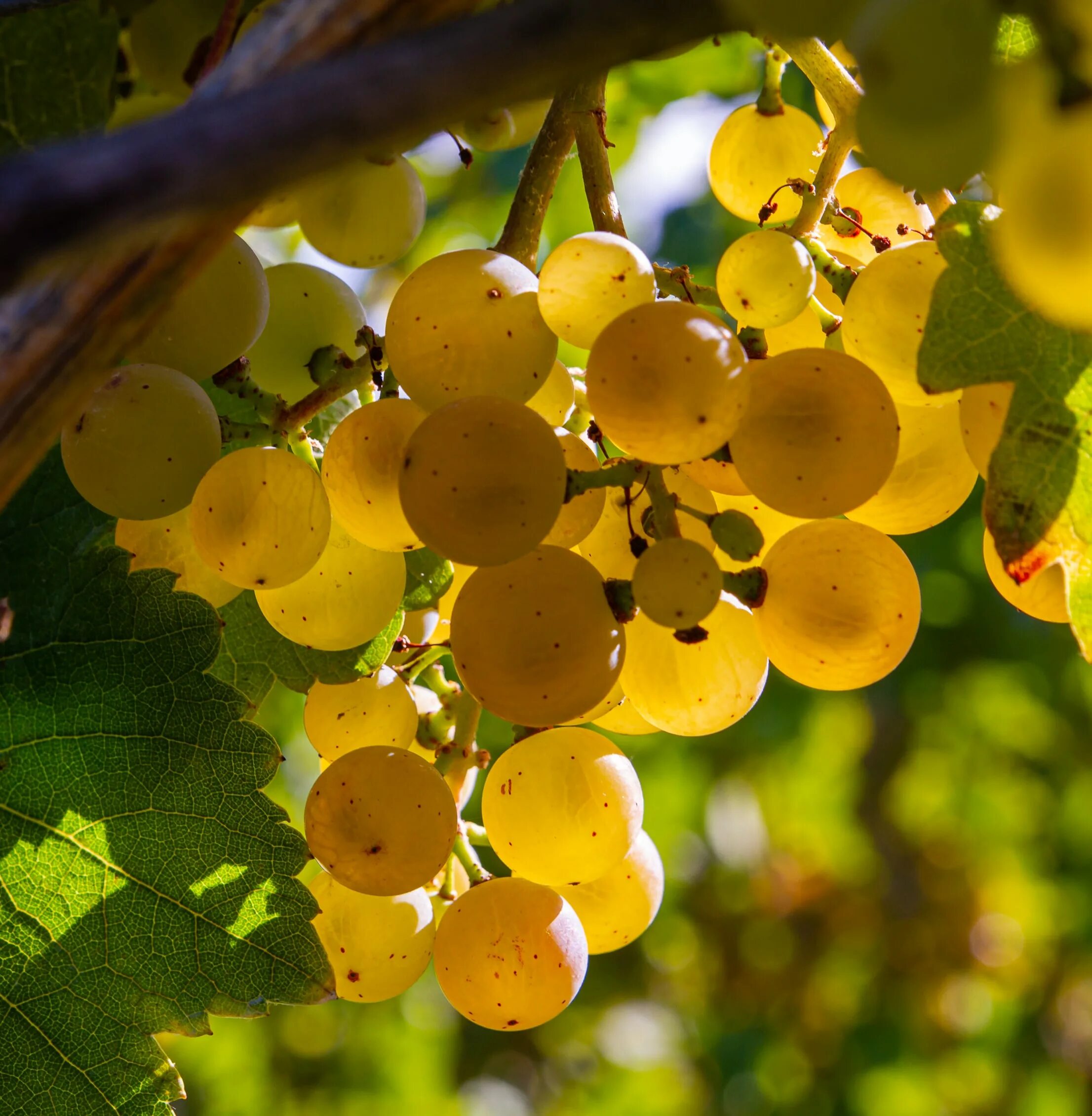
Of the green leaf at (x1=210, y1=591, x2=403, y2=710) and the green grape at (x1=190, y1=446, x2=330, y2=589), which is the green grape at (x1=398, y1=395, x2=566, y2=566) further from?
the green leaf at (x1=210, y1=591, x2=403, y2=710)

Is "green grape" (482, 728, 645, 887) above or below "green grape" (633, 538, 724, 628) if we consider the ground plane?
below

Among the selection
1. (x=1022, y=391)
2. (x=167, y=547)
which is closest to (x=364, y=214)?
(x=167, y=547)

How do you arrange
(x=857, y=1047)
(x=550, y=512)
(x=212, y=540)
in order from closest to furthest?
1. (x=550, y=512)
2. (x=212, y=540)
3. (x=857, y=1047)

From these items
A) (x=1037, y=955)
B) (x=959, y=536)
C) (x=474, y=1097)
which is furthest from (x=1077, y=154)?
(x=1037, y=955)

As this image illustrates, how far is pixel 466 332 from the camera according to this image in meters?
0.72

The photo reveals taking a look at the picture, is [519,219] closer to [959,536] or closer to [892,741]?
[959,536]

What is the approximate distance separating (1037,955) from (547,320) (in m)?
4.06

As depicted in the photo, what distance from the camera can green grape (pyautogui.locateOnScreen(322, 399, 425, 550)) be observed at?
0.75 m

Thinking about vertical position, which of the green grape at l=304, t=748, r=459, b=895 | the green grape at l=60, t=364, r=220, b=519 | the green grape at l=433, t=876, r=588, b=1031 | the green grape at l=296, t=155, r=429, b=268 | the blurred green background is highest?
the green grape at l=60, t=364, r=220, b=519

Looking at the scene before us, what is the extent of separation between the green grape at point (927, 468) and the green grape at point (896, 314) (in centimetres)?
3

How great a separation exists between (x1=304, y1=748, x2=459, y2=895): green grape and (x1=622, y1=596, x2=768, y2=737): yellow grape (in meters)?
0.17

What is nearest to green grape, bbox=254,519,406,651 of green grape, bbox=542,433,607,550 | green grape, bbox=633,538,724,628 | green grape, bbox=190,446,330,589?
green grape, bbox=190,446,330,589

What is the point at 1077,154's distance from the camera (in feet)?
1.28

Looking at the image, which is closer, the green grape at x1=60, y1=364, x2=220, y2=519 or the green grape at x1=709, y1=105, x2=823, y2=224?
the green grape at x1=60, y1=364, x2=220, y2=519
